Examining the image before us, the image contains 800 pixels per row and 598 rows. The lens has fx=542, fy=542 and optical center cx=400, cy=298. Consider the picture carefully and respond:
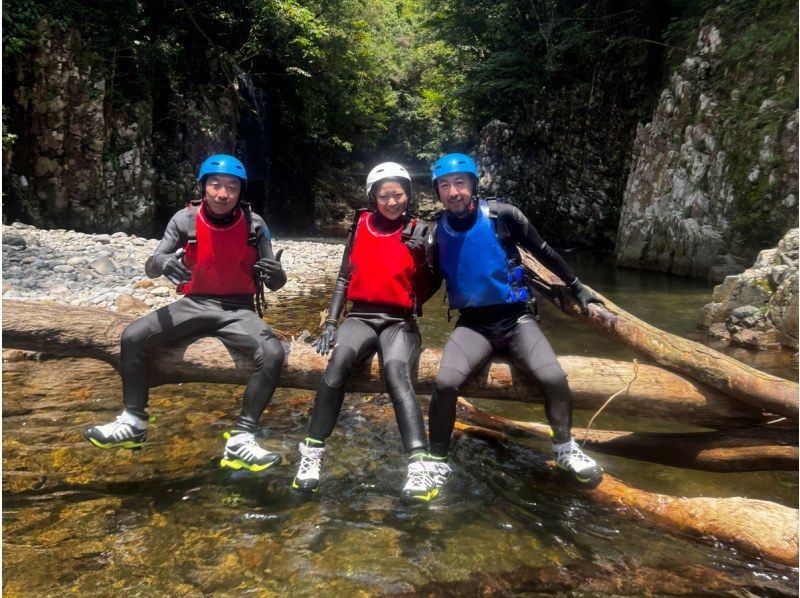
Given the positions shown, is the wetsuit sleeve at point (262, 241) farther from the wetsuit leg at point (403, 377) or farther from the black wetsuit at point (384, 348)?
the wetsuit leg at point (403, 377)

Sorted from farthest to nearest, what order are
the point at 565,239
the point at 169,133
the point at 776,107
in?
the point at 565,239 → the point at 169,133 → the point at 776,107

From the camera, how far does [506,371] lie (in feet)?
12.9

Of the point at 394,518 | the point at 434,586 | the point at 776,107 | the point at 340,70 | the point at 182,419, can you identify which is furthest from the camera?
the point at 340,70

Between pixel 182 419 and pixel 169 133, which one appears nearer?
pixel 182 419

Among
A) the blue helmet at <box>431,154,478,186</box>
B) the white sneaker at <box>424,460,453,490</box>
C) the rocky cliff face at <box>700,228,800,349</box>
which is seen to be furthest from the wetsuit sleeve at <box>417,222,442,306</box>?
the rocky cliff face at <box>700,228,800,349</box>

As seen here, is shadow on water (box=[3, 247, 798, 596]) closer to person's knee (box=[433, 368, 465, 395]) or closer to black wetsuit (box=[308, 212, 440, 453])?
black wetsuit (box=[308, 212, 440, 453])

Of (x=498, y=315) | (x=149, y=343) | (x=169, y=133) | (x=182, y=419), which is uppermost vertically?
(x=169, y=133)

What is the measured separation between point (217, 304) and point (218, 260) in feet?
1.13

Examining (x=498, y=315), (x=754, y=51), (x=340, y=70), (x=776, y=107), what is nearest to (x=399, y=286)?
(x=498, y=315)

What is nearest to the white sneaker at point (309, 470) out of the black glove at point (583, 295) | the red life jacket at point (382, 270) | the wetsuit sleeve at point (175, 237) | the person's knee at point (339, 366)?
the person's knee at point (339, 366)

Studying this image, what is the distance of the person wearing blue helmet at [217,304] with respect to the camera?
3.85m

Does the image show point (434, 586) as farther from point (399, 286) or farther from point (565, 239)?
point (565, 239)

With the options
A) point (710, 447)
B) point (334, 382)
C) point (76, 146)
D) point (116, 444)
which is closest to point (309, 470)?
point (334, 382)

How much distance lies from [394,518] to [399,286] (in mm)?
1643
